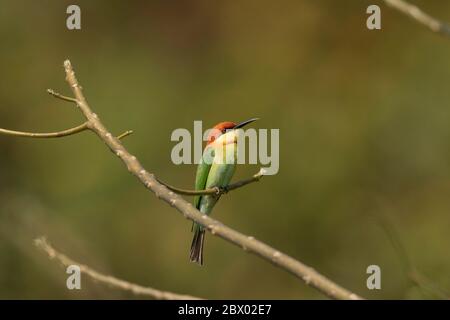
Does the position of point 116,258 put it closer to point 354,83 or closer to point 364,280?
point 364,280

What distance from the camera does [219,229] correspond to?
3.20 feet

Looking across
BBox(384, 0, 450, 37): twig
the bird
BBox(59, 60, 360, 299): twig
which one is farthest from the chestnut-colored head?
BBox(384, 0, 450, 37): twig

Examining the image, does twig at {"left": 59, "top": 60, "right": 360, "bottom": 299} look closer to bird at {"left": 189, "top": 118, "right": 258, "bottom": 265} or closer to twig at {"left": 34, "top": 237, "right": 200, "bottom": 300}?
twig at {"left": 34, "top": 237, "right": 200, "bottom": 300}

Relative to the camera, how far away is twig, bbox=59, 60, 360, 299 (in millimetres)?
887

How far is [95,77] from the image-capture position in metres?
5.28

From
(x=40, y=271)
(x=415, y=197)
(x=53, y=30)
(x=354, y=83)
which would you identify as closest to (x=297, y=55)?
(x=354, y=83)

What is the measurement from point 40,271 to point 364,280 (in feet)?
6.13

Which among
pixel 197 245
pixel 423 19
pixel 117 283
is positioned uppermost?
pixel 423 19

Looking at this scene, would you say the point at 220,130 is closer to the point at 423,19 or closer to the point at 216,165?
the point at 216,165

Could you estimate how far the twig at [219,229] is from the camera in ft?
2.91

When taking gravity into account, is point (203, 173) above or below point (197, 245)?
above

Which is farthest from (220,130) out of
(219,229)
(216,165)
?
(219,229)

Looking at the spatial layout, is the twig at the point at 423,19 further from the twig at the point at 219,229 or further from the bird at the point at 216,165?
the bird at the point at 216,165

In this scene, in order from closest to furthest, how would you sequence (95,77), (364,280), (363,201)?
(364,280) < (363,201) < (95,77)
